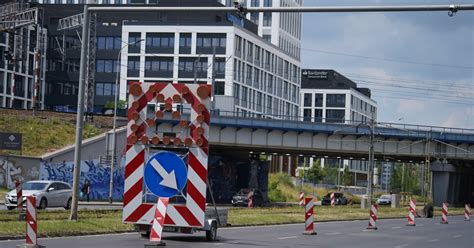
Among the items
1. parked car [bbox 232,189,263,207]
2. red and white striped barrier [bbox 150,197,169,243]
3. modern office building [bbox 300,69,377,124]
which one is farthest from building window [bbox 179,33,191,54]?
red and white striped barrier [bbox 150,197,169,243]

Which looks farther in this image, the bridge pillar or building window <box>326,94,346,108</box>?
building window <box>326,94,346,108</box>

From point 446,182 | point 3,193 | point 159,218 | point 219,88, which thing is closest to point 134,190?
point 159,218

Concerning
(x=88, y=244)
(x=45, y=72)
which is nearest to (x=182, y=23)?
(x=45, y=72)

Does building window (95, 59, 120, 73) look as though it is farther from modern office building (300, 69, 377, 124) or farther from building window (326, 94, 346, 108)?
building window (326, 94, 346, 108)

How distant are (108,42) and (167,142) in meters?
93.2

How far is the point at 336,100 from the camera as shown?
15712 centimetres

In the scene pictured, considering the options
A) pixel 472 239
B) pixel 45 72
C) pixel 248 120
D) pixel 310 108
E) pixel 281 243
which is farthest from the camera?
pixel 310 108

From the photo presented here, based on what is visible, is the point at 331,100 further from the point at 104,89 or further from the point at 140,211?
the point at 140,211

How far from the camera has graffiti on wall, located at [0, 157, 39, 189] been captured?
61125 mm

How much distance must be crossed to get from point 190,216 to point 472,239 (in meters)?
15.0

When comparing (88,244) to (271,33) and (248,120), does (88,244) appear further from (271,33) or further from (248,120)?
(271,33)

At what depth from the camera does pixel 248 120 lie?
74.7m

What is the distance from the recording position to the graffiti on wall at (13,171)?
6112 cm

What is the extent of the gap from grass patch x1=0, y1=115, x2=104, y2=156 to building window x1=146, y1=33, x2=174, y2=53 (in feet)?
100
